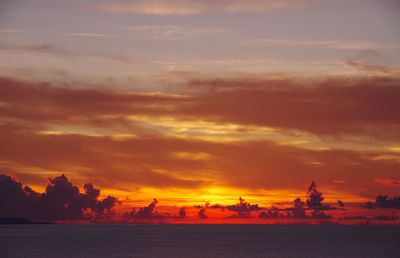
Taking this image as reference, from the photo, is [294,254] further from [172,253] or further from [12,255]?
[12,255]

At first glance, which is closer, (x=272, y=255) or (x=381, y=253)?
(x=272, y=255)

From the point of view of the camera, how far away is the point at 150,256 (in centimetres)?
15588

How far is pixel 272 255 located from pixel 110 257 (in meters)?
33.1

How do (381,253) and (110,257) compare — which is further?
(381,253)

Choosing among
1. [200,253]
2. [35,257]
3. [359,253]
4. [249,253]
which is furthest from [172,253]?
[359,253]

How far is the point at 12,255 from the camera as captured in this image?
166 metres

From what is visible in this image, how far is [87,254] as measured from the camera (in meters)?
167

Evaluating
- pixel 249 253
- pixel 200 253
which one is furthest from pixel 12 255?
Answer: pixel 249 253

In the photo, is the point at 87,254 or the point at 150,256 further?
the point at 87,254

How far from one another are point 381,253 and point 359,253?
4802 millimetres

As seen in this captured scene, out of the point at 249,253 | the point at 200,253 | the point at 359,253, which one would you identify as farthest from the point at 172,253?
the point at 359,253

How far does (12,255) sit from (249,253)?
167ft

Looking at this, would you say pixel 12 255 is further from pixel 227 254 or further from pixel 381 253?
pixel 381 253

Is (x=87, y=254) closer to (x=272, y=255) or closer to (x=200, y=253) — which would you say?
(x=200, y=253)
